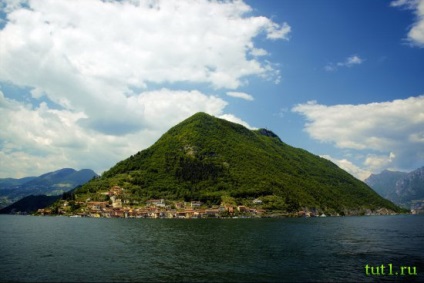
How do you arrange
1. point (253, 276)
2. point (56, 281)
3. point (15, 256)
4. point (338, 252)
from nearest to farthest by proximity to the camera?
1. point (56, 281)
2. point (253, 276)
3. point (15, 256)
4. point (338, 252)

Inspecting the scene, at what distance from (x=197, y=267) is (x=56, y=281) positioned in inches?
864

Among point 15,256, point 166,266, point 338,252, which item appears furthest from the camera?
point 338,252

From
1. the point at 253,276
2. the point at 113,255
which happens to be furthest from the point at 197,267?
the point at 113,255

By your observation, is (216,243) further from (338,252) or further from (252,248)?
(338,252)

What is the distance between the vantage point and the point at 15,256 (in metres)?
66.2

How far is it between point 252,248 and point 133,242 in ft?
106

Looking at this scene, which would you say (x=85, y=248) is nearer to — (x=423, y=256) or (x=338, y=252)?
(x=338, y=252)

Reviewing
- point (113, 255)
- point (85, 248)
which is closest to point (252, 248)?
point (113, 255)

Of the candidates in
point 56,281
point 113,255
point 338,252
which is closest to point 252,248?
point 338,252

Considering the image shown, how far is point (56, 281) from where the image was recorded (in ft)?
154

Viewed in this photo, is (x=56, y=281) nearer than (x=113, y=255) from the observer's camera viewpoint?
Yes

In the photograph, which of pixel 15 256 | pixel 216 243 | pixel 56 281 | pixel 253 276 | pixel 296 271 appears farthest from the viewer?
pixel 216 243

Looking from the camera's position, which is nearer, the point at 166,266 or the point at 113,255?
the point at 166,266

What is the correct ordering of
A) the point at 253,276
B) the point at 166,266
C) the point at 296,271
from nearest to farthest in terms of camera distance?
the point at 253,276, the point at 296,271, the point at 166,266
